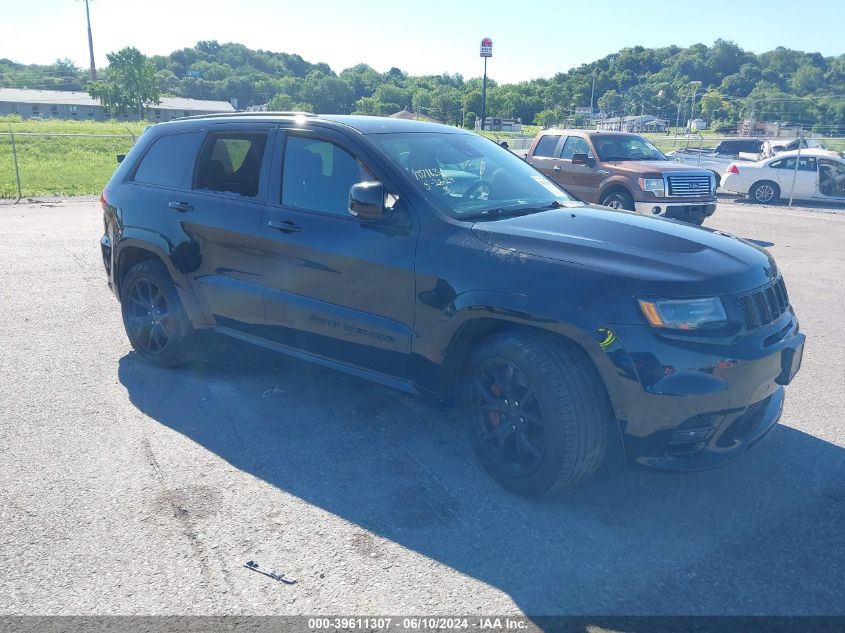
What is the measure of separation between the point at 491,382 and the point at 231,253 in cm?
202

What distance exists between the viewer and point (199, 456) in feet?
13.2

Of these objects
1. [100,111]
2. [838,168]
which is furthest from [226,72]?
[838,168]

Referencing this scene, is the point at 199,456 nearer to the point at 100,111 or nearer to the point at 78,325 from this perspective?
the point at 78,325

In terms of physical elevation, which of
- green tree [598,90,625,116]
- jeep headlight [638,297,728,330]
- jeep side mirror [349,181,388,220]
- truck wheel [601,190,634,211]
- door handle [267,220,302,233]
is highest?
green tree [598,90,625,116]

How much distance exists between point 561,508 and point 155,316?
336 centimetres

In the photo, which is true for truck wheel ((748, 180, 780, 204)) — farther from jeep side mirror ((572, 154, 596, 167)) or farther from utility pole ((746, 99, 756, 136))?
utility pole ((746, 99, 756, 136))

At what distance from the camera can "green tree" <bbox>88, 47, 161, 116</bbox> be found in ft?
295

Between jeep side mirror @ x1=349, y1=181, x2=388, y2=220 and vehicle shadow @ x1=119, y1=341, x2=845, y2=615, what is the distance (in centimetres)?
133

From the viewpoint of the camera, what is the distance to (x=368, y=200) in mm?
3787

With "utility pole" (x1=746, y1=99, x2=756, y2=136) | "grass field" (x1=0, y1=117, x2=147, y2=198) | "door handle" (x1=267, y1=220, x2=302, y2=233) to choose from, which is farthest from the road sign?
"door handle" (x1=267, y1=220, x2=302, y2=233)

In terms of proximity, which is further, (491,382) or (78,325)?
(78,325)

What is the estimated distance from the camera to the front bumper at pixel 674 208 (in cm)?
1181

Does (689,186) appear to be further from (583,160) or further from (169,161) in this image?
(169,161)

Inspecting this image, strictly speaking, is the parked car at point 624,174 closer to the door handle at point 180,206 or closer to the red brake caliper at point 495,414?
the door handle at point 180,206
